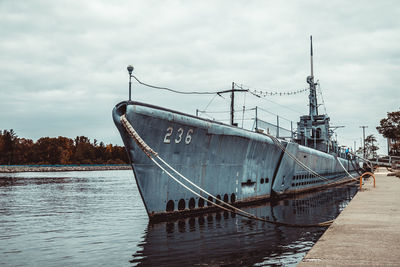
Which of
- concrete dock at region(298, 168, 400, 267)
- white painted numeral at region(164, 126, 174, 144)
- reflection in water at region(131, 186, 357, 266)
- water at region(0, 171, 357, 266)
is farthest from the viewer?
white painted numeral at region(164, 126, 174, 144)

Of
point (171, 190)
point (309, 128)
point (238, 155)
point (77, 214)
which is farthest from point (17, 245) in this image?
point (309, 128)

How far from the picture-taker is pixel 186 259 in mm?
7484

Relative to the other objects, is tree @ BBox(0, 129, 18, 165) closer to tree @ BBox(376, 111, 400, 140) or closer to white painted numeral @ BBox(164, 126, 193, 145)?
tree @ BBox(376, 111, 400, 140)

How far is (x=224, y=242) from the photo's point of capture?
29.6ft

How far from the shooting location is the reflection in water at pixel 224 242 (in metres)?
7.43

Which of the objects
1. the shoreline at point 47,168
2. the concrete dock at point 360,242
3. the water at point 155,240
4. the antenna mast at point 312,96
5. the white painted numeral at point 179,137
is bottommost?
the water at point 155,240

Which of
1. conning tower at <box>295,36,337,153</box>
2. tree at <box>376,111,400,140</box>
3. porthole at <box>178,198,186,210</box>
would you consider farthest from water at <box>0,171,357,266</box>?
tree at <box>376,111,400,140</box>

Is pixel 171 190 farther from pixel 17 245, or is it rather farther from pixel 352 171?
pixel 352 171

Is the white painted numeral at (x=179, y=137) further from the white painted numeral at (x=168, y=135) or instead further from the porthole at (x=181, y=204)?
the porthole at (x=181, y=204)

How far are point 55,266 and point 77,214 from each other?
8797mm

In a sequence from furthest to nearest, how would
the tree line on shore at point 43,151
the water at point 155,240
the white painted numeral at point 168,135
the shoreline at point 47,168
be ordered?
the tree line on shore at point 43,151, the shoreline at point 47,168, the white painted numeral at point 168,135, the water at point 155,240

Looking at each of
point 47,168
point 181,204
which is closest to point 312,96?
point 181,204

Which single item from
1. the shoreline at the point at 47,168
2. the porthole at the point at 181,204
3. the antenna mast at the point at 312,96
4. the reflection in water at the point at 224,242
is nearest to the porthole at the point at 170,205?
the porthole at the point at 181,204

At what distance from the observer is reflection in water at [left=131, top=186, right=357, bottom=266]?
7.43 m
